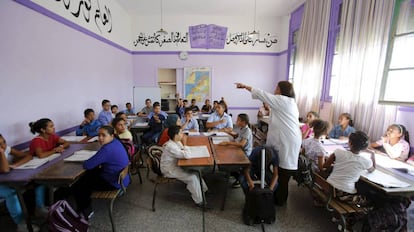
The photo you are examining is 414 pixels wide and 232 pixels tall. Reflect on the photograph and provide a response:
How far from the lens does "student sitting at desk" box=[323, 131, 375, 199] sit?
6.34ft

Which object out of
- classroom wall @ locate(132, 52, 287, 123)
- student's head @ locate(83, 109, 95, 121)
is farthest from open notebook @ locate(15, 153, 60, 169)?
classroom wall @ locate(132, 52, 287, 123)

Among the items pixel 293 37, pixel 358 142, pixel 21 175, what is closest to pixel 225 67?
pixel 293 37

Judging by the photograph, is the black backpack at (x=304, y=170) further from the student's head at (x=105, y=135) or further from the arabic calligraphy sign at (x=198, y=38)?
the arabic calligraphy sign at (x=198, y=38)

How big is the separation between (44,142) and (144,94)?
4.88 metres

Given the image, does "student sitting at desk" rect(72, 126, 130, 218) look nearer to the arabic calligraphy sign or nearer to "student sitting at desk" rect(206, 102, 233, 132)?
"student sitting at desk" rect(206, 102, 233, 132)

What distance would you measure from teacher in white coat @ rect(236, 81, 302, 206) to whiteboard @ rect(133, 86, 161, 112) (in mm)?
5416

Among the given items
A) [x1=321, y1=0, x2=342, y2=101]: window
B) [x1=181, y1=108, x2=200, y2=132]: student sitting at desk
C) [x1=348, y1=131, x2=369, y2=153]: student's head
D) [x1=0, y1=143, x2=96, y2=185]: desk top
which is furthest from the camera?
[x1=321, y1=0, x2=342, y2=101]: window

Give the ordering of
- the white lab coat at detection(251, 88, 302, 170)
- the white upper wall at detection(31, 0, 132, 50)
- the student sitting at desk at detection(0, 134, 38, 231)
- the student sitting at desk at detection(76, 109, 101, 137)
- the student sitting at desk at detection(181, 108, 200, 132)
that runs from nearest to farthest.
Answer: the student sitting at desk at detection(0, 134, 38, 231), the white lab coat at detection(251, 88, 302, 170), the white upper wall at detection(31, 0, 132, 50), the student sitting at desk at detection(76, 109, 101, 137), the student sitting at desk at detection(181, 108, 200, 132)

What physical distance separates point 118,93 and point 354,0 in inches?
239

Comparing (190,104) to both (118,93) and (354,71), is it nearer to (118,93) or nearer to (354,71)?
(118,93)

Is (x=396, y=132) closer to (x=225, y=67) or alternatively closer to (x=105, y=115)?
(x=105, y=115)

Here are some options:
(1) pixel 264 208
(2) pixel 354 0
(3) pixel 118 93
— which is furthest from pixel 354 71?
(3) pixel 118 93

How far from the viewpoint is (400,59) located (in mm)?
2857

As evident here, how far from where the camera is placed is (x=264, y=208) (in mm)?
2201
